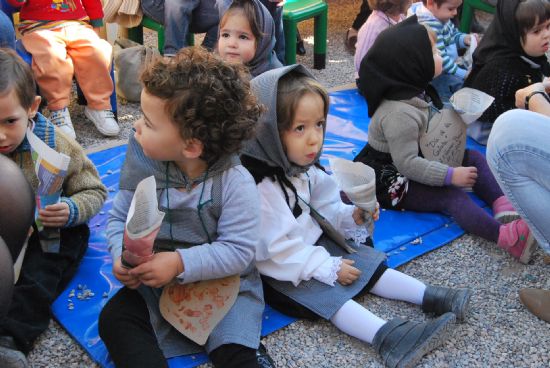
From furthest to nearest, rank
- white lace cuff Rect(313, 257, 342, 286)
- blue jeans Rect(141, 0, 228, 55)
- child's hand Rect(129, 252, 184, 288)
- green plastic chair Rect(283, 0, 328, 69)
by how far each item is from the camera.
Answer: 1. green plastic chair Rect(283, 0, 328, 69)
2. blue jeans Rect(141, 0, 228, 55)
3. white lace cuff Rect(313, 257, 342, 286)
4. child's hand Rect(129, 252, 184, 288)

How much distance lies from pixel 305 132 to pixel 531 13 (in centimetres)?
192

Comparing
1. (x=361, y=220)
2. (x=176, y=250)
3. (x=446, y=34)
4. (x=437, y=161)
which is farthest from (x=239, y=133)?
(x=446, y=34)

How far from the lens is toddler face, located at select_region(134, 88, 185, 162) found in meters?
2.06

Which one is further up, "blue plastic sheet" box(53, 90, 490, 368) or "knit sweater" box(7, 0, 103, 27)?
"knit sweater" box(7, 0, 103, 27)

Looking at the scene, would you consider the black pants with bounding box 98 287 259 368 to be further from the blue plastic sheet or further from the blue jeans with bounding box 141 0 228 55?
the blue jeans with bounding box 141 0 228 55

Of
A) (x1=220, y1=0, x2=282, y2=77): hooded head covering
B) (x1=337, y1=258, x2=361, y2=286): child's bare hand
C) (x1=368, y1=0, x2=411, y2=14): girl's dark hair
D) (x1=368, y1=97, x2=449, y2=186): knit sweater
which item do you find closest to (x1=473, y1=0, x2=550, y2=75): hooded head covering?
(x1=368, y1=0, x2=411, y2=14): girl's dark hair

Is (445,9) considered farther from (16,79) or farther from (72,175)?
(16,79)

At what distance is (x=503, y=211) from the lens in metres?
3.17

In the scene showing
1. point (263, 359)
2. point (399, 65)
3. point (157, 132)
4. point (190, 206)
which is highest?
point (157, 132)

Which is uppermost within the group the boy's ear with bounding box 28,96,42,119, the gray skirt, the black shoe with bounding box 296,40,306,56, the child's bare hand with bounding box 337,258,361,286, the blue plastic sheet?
the boy's ear with bounding box 28,96,42,119

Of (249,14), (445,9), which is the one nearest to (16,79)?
(249,14)

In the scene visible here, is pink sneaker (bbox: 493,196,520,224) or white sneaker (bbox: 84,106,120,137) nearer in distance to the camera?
pink sneaker (bbox: 493,196,520,224)

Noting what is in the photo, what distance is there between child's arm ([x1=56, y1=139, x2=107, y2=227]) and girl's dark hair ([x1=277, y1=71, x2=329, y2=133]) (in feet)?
2.75

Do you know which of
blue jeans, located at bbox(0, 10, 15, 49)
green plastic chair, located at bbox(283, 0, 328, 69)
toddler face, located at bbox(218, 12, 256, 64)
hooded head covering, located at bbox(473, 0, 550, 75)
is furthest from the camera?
green plastic chair, located at bbox(283, 0, 328, 69)
